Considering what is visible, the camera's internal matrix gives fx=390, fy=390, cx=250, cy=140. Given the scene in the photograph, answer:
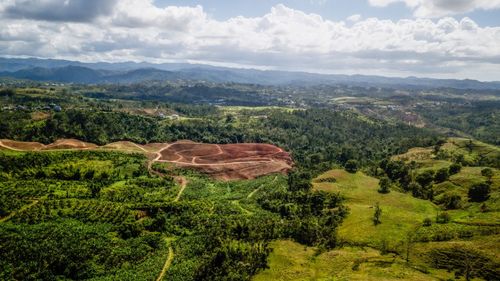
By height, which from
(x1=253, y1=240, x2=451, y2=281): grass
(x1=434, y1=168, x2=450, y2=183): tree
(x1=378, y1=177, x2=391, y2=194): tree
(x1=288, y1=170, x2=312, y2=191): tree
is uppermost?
(x1=434, y1=168, x2=450, y2=183): tree

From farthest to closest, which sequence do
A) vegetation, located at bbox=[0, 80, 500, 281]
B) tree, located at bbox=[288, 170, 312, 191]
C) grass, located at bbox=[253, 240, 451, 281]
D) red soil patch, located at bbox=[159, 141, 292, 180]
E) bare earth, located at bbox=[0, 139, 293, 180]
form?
red soil patch, located at bbox=[159, 141, 292, 180] < bare earth, located at bbox=[0, 139, 293, 180] < tree, located at bbox=[288, 170, 312, 191] < vegetation, located at bbox=[0, 80, 500, 281] < grass, located at bbox=[253, 240, 451, 281]

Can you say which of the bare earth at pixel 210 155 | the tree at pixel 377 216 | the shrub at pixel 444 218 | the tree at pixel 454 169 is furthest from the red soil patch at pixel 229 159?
the shrub at pixel 444 218

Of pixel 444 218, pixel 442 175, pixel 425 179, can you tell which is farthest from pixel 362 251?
pixel 442 175

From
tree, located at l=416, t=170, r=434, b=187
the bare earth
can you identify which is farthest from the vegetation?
the bare earth

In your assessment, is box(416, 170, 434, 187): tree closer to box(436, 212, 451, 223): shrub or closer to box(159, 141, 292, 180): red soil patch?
box(436, 212, 451, 223): shrub

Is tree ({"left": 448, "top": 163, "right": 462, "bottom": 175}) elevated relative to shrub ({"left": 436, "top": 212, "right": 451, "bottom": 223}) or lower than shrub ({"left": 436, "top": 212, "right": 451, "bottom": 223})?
elevated

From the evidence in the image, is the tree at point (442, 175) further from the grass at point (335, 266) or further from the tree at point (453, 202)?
the grass at point (335, 266)
